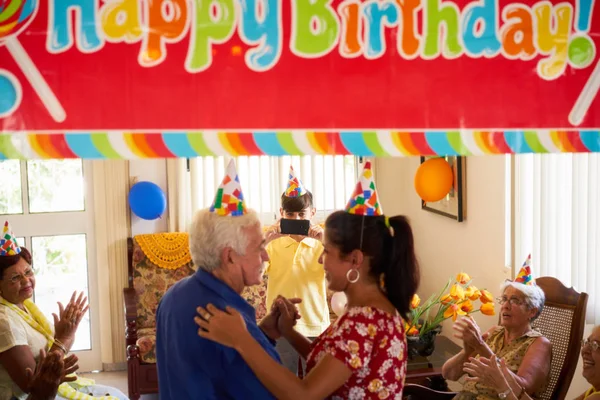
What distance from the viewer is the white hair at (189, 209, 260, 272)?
1.85m

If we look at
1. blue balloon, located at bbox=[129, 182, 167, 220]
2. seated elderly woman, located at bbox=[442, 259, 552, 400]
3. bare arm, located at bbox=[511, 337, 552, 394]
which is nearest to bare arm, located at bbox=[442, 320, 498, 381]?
seated elderly woman, located at bbox=[442, 259, 552, 400]

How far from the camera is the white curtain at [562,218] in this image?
3415 mm

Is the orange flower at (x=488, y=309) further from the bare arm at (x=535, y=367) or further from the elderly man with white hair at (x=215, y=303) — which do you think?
the elderly man with white hair at (x=215, y=303)

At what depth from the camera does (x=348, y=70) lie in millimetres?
1564

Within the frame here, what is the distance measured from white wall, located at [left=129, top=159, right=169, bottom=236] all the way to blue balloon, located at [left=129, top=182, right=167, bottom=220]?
8.0 inches

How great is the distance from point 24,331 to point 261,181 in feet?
9.47

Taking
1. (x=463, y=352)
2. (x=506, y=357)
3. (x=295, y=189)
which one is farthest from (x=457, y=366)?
(x=295, y=189)

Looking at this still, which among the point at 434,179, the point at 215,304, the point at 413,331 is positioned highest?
the point at 434,179

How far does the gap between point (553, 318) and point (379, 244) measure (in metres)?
1.54

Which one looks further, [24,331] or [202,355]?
[24,331]

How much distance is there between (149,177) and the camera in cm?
550

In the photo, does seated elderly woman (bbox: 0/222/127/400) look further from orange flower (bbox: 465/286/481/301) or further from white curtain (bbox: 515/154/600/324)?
white curtain (bbox: 515/154/600/324)

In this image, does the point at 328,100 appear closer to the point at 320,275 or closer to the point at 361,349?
the point at 361,349

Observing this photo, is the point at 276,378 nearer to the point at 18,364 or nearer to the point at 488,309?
the point at 18,364
